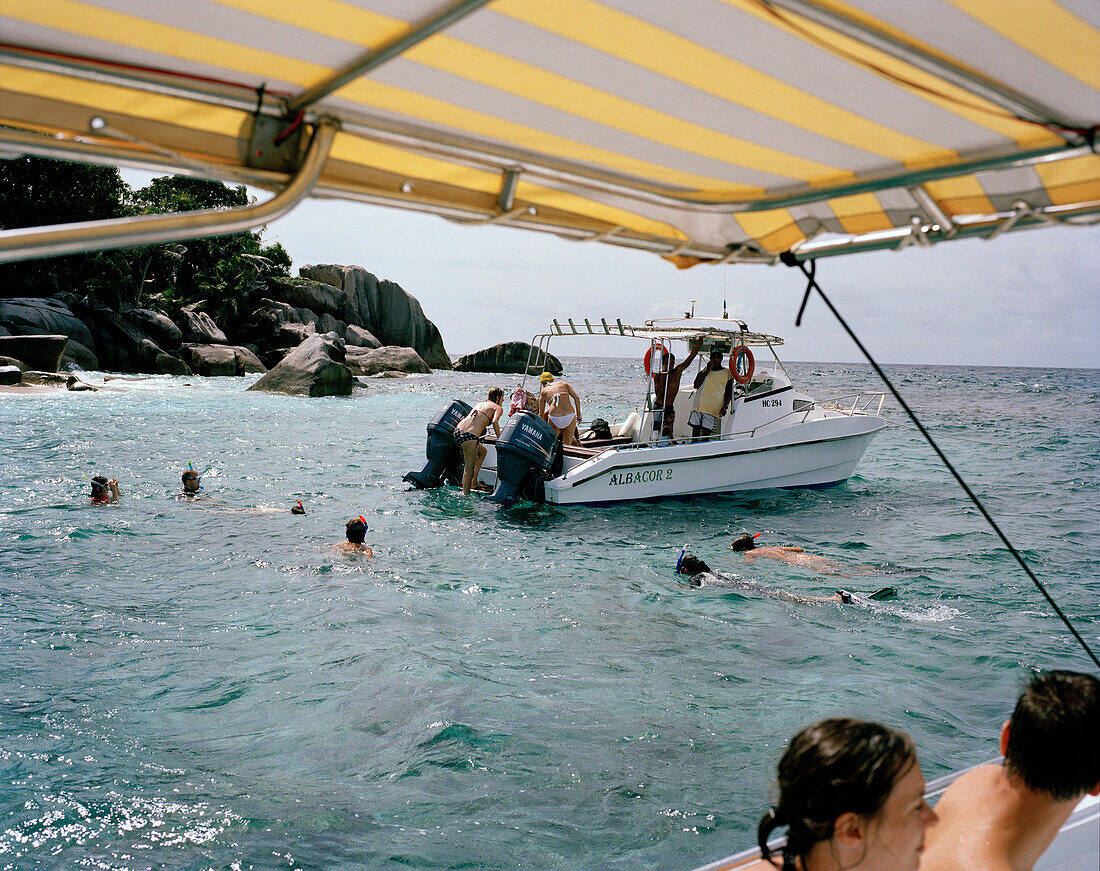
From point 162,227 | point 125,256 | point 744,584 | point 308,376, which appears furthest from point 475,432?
point 125,256

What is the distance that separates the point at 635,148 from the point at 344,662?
550cm

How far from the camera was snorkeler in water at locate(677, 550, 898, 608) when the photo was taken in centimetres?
876

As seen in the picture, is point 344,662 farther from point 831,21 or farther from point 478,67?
point 831,21

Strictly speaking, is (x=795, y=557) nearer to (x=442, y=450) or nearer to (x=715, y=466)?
(x=715, y=466)

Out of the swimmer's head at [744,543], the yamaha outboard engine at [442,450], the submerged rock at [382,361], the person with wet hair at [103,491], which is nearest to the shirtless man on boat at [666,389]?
the yamaha outboard engine at [442,450]

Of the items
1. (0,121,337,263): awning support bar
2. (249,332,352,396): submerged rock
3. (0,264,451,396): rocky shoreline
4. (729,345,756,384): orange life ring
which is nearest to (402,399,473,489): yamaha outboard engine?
(729,345,756,384): orange life ring

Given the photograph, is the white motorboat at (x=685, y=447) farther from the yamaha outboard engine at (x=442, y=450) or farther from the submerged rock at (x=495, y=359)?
the submerged rock at (x=495, y=359)

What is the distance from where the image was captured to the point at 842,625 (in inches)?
316

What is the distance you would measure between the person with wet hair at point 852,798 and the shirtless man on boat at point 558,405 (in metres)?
11.3

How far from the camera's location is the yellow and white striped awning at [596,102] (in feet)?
5.88

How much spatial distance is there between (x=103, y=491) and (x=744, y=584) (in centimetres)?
958

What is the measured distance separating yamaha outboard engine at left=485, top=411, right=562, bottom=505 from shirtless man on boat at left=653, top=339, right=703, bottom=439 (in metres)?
1.92

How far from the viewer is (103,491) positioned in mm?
12234

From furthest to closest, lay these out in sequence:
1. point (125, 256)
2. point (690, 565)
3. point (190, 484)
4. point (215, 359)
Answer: point (215, 359) → point (125, 256) → point (190, 484) → point (690, 565)
